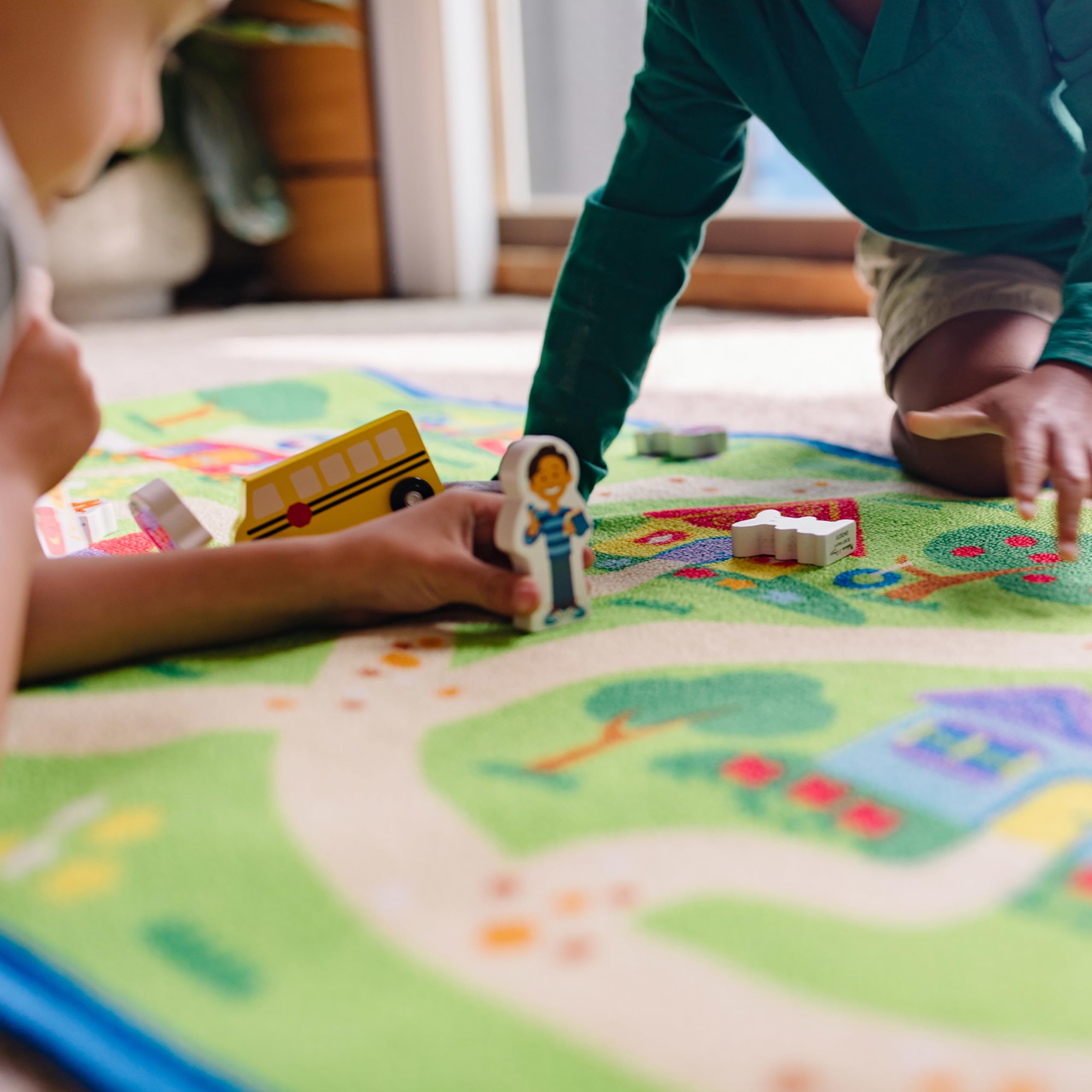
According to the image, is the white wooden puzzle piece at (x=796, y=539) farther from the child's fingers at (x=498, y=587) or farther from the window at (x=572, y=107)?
the window at (x=572, y=107)

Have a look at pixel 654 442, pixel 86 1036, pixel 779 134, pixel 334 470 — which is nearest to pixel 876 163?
pixel 779 134

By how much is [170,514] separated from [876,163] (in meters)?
0.61

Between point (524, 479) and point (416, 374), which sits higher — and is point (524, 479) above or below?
above

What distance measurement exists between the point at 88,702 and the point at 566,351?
1.49ft

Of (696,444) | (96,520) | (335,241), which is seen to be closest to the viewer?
(96,520)

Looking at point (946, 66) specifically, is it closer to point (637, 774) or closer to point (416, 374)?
point (637, 774)

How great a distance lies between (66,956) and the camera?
0.39 metres

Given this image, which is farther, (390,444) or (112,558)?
(390,444)

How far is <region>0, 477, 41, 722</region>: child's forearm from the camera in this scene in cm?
49

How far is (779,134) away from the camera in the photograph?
955 millimetres

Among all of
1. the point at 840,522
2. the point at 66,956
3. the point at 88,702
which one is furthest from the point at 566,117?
the point at 66,956

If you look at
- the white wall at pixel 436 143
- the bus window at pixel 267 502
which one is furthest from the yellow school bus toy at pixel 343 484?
the white wall at pixel 436 143

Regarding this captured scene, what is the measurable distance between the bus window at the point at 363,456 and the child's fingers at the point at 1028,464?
1.19 ft

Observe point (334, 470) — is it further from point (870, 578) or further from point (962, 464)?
point (962, 464)
